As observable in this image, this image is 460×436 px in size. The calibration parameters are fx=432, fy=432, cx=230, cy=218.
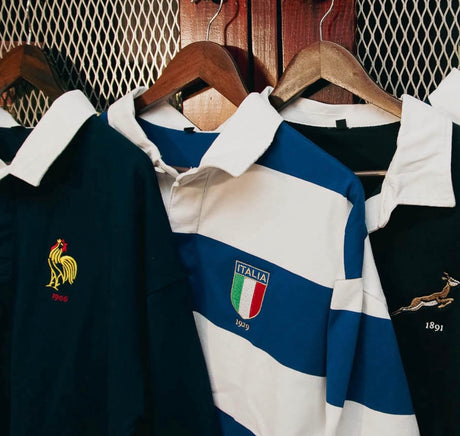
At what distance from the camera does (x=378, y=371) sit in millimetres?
518

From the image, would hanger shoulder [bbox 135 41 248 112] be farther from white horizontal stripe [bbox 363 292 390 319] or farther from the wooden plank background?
white horizontal stripe [bbox 363 292 390 319]

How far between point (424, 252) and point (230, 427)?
369 mm

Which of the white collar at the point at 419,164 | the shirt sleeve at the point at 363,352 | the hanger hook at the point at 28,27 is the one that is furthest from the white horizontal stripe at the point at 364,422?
the hanger hook at the point at 28,27

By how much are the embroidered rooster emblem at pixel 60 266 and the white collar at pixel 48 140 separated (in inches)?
4.1

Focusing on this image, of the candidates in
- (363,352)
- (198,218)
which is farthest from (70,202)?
(363,352)

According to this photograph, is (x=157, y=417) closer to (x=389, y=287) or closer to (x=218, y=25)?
(x=389, y=287)

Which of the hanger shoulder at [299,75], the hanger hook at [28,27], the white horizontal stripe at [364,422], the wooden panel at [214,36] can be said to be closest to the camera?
the white horizontal stripe at [364,422]

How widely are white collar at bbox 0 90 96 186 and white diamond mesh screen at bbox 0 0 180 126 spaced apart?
20 centimetres

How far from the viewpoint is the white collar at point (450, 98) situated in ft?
1.91

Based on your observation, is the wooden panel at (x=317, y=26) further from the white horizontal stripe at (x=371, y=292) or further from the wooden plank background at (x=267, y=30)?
the white horizontal stripe at (x=371, y=292)

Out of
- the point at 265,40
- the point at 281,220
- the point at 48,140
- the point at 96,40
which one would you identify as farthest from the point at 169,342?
the point at 96,40

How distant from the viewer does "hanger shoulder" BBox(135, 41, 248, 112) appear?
25.1 inches

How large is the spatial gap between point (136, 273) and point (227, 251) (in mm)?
131

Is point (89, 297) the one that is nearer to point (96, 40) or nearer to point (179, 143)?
point (179, 143)
